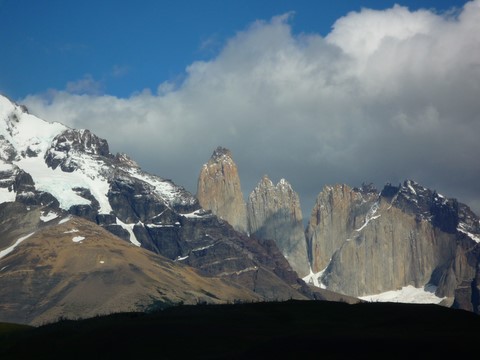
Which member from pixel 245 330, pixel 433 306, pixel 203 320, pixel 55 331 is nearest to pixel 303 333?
pixel 245 330

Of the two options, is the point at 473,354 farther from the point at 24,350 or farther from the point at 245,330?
the point at 24,350

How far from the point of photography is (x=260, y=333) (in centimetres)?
14450

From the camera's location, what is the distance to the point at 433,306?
161125 mm

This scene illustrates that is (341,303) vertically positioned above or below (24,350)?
above

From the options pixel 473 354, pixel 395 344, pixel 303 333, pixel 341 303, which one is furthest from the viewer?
pixel 341 303

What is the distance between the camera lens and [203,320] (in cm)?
15462

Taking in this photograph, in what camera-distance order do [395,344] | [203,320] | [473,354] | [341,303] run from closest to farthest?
[473,354], [395,344], [203,320], [341,303]

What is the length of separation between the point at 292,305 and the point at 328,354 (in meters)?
43.6

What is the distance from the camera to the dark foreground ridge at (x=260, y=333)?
128 meters

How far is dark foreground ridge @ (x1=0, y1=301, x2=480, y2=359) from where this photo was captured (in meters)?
128

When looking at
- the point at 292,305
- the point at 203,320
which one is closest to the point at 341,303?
the point at 292,305

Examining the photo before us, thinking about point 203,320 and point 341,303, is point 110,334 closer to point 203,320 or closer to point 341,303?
point 203,320

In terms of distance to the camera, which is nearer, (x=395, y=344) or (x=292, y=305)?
(x=395, y=344)

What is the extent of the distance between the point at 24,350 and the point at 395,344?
180 feet
